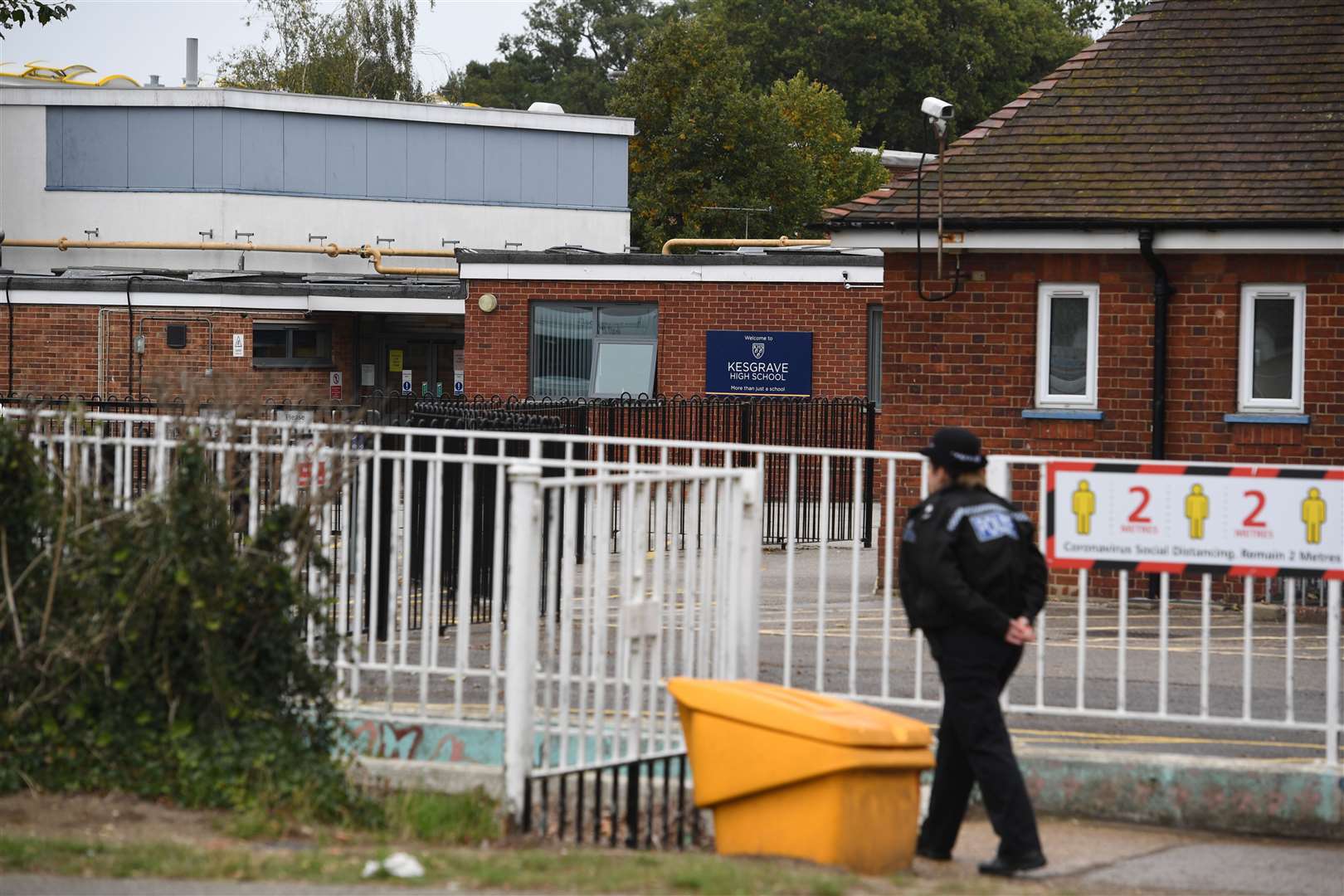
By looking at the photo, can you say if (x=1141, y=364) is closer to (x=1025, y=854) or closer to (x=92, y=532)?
(x=1025, y=854)

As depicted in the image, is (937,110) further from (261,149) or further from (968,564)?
(261,149)

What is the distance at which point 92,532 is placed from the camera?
7672 millimetres

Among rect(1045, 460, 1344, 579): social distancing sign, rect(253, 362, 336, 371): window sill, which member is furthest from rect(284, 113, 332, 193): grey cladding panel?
rect(1045, 460, 1344, 579): social distancing sign

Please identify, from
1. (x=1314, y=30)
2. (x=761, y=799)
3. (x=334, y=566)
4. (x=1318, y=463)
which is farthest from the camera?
(x=1314, y=30)

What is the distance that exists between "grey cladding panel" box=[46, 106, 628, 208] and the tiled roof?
84.0ft

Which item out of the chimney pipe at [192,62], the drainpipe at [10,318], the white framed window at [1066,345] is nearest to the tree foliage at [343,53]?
the chimney pipe at [192,62]

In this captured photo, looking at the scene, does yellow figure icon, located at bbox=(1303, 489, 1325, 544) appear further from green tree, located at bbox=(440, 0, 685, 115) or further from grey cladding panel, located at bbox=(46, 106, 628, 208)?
green tree, located at bbox=(440, 0, 685, 115)

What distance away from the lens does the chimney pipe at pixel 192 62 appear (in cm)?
4620

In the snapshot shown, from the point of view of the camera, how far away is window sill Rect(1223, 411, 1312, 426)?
1440cm

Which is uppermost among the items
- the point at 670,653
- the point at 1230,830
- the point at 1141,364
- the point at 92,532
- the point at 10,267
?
the point at 10,267

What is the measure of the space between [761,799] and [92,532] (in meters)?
3.22

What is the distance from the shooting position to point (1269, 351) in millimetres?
14641

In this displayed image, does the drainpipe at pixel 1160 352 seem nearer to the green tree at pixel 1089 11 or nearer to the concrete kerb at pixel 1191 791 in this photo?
the concrete kerb at pixel 1191 791

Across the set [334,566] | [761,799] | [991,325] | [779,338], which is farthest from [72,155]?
[761,799]
